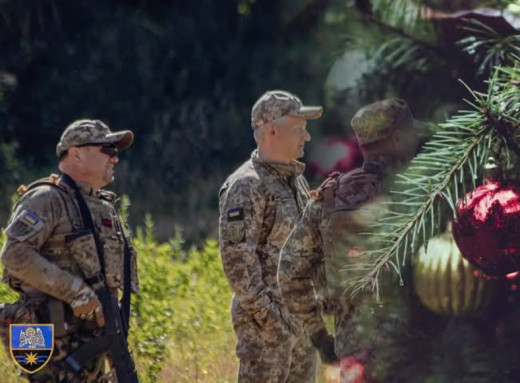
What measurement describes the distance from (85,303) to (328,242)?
1.01 metres

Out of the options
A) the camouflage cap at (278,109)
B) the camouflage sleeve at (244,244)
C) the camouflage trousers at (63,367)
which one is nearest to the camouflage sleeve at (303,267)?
the camouflage sleeve at (244,244)

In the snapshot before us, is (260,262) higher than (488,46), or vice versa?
(488,46)

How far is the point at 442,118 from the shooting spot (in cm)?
263

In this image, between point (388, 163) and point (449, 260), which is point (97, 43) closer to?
point (388, 163)

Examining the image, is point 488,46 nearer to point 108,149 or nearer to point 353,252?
point 353,252

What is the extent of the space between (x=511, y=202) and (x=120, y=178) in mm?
10068

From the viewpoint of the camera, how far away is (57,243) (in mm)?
4246

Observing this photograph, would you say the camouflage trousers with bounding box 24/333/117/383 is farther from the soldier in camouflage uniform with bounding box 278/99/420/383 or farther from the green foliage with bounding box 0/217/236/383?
the green foliage with bounding box 0/217/236/383

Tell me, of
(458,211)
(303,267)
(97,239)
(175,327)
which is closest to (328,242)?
(303,267)

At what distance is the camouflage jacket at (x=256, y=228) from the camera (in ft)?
14.6

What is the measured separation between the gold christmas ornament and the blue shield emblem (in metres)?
2.13

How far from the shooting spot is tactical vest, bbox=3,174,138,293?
4242 millimetres

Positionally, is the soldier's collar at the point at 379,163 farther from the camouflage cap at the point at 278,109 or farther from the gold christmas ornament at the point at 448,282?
the camouflage cap at the point at 278,109

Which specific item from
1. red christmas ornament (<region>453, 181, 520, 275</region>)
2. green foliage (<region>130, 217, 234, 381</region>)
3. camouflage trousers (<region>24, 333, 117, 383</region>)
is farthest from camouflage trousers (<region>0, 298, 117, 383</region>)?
red christmas ornament (<region>453, 181, 520, 275</region>)
